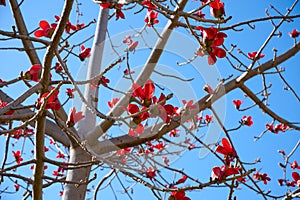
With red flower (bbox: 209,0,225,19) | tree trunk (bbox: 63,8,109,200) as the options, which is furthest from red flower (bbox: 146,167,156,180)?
red flower (bbox: 209,0,225,19)

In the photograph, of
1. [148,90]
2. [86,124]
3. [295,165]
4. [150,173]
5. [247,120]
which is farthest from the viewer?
[295,165]

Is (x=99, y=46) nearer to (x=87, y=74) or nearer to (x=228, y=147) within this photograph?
(x=87, y=74)

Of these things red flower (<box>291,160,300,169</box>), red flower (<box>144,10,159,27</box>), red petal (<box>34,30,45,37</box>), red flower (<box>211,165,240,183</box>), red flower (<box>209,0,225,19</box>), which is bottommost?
red flower (<box>211,165,240,183</box>)

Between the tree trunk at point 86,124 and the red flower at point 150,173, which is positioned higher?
the tree trunk at point 86,124

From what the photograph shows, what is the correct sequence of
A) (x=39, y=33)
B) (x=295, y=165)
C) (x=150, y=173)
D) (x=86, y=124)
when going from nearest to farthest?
(x=39, y=33), (x=150, y=173), (x=86, y=124), (x=295, y=165)

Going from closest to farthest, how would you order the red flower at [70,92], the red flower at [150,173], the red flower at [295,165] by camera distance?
the red flower at [150,173] < the red flower at [70,92] < the red flower at [295,165]

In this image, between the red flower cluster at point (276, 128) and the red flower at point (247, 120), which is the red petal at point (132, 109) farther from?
the red flower cluster at point (276, 128)

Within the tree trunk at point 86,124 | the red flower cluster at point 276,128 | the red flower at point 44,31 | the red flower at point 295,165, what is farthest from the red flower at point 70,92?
the red flower at point 295,165

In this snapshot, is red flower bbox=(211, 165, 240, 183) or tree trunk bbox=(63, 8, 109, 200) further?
tree trunk bbox=(63, 8, 109, 200)

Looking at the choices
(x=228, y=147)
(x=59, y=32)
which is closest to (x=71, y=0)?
(x=59, y=32)

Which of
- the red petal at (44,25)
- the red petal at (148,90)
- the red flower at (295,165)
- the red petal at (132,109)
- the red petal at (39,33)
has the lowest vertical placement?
the red petal at (132,109)

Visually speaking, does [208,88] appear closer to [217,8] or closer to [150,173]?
[150,173]

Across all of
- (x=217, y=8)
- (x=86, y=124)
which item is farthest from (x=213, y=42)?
(x=86, y=124)

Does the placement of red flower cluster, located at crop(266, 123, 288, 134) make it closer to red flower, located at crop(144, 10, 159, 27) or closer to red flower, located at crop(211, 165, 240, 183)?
red flower, located at crop(144, 10, 159, 27)
